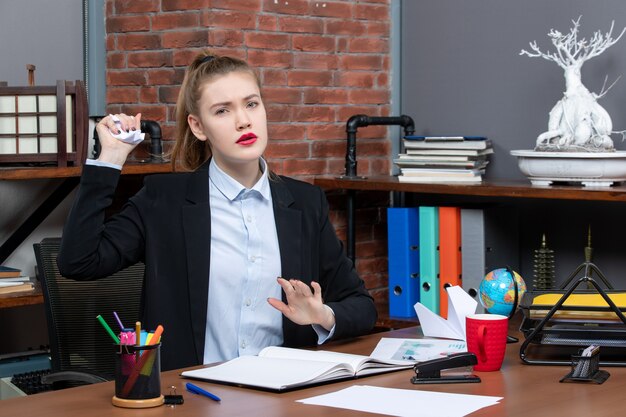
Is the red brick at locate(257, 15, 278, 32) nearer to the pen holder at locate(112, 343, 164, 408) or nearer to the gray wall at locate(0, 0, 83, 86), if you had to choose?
the gray wall at locate(0, 0, 83, 86)

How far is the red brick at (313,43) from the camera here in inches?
143

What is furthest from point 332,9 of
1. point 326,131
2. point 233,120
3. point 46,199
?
point 233,120

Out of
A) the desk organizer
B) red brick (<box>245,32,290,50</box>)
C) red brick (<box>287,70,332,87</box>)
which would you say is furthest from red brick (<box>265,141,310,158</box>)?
the desk organizer

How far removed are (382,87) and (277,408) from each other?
237 cm

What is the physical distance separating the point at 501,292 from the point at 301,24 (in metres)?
1.63

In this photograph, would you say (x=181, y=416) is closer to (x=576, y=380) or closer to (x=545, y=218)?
(x=576, y=380)

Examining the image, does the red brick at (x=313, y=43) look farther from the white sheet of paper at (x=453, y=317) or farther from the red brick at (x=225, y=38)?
the white sheet of paper at (x=453, y=317)

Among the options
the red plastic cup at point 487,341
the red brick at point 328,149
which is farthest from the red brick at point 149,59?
the red plastic cup at point 487,341

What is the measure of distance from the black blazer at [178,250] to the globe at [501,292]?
Result: 27 centimetres

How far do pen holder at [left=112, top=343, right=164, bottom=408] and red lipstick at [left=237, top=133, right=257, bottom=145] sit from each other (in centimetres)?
67

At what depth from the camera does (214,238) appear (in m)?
2.38

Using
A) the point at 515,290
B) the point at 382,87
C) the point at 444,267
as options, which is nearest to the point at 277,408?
the point at 515,290

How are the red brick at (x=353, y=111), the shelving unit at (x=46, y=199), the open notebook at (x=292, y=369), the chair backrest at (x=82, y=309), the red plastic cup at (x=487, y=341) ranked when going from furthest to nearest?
1. the red brick at (x=353, y=111)
2. the shelving unit at (x=46, y=199)
3. the chair backrest at (x=82, y=309)
4. the red plastic cup at (x=487, y=341)
5. the open notebook at (x=292, y=369)

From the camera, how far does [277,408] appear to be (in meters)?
1.74
